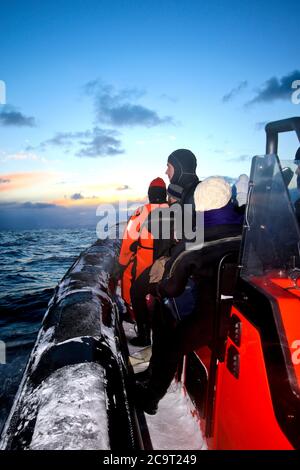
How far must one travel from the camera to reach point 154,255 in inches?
145

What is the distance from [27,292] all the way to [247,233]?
25.2ft

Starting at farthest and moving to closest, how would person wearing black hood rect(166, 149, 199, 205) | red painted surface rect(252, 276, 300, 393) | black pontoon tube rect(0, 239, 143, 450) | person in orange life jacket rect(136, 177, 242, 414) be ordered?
person wearing black hood rect(166, 149, 199, 205), person in orange life jacket rect(136, 177, 242, 414), black pontoon tube rect(0, 239, 143, 450), red painted surface rect(252, 276, 300, 393)

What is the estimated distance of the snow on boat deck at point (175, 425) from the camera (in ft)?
7.68

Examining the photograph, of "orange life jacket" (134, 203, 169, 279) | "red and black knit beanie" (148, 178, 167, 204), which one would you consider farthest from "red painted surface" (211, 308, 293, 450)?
"red and black knit beanie" (148, 178, 167, 204)

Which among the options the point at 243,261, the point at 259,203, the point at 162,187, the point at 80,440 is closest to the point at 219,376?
the point at 243,261

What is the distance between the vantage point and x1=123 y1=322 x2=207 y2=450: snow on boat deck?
7.68ft

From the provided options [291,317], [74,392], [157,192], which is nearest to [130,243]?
[157,192]

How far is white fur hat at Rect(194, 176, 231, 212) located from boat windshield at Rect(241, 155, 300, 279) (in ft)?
0.77

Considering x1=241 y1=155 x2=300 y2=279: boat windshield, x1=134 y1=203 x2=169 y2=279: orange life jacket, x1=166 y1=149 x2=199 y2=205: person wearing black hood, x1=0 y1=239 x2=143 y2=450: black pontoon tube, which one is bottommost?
x1=0 y1=239 x2=143 y2=450: black pontoon tube

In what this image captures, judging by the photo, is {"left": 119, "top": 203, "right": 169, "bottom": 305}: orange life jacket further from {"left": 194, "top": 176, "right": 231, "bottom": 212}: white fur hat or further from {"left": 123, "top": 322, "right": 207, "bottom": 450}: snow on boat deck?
{"left": 194, "top": 176, "right": 231, "bottom": 212}: white fur hat

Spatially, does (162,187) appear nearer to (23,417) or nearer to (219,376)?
(219,376)

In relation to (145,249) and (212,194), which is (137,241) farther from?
(212,194)

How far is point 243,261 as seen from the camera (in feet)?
5.54

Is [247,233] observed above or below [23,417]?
above
